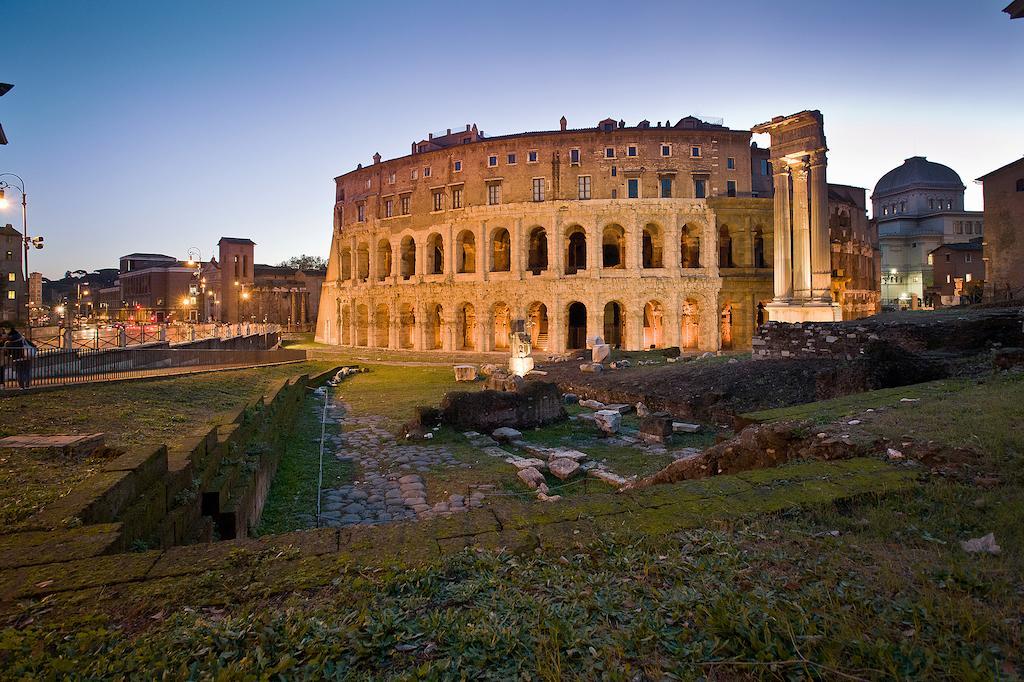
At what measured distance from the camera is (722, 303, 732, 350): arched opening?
38094 millimetres

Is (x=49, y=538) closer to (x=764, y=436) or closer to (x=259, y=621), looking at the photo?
(x=259, y=621)

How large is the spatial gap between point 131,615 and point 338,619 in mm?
1174

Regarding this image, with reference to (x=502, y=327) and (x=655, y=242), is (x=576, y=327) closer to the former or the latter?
(x=502, y=327)

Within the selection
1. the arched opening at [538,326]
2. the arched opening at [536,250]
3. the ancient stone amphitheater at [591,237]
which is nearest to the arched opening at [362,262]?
the ancient stone amphitheater at [591,237]

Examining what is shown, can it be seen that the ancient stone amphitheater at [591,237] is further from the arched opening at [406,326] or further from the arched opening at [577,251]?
the arched opening at [406,326]

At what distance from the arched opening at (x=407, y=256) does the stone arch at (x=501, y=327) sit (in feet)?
25.8

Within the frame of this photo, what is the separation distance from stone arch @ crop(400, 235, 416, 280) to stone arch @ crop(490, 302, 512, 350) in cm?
769

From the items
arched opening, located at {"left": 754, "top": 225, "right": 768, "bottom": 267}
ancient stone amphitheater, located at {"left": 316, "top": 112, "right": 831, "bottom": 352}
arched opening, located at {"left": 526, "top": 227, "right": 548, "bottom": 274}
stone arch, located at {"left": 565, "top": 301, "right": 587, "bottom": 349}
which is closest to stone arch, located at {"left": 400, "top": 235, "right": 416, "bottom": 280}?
ancient stone amphitheater, located at {"left": 316, "top": 112, "right": 831, "bottom": 352}

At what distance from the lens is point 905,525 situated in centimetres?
394

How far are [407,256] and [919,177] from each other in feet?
216

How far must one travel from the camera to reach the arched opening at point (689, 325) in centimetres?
3819

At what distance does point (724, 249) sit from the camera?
3869 centimetres

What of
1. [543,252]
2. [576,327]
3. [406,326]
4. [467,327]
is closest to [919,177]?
[543,252]

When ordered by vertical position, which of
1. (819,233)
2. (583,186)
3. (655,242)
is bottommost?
(819,233)
